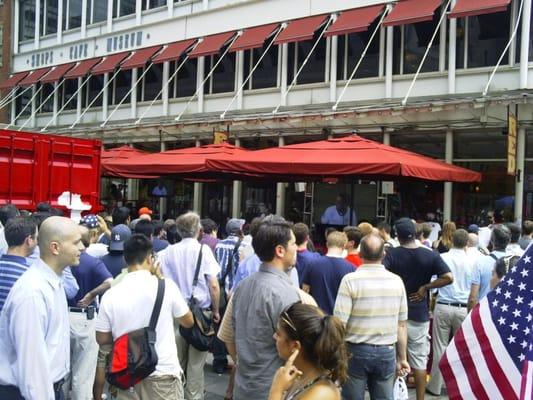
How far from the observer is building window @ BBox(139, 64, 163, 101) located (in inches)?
899

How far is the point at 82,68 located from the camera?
2466 cm

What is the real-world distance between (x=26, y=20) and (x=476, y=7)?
2328 cm

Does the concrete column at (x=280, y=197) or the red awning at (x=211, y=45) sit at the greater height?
the red awning at (x=211, y=45)

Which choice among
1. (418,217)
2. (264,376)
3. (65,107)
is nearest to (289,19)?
(418,217)

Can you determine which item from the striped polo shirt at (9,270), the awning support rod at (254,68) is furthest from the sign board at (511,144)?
the striped polo shirt at (9,270)

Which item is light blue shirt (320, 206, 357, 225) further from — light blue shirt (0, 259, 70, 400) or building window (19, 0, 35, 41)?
building window (19, 0, 35, 41)

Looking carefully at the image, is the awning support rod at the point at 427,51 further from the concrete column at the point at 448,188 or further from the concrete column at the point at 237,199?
the concrete column at the point at 237,199

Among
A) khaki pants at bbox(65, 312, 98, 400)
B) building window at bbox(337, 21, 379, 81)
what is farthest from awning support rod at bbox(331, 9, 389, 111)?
khaki pants at bbox(65, 312, 98, 400)

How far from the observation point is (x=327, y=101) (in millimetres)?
17422

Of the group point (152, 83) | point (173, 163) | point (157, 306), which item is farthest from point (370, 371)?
point (152, 83)

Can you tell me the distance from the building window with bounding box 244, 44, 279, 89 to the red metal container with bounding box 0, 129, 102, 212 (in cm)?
842

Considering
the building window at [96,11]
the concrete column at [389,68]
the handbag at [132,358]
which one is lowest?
the handbag at [132,358]

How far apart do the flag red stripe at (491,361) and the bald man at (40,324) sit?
2240 millimetres

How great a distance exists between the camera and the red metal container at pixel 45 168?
1030 centimetres
